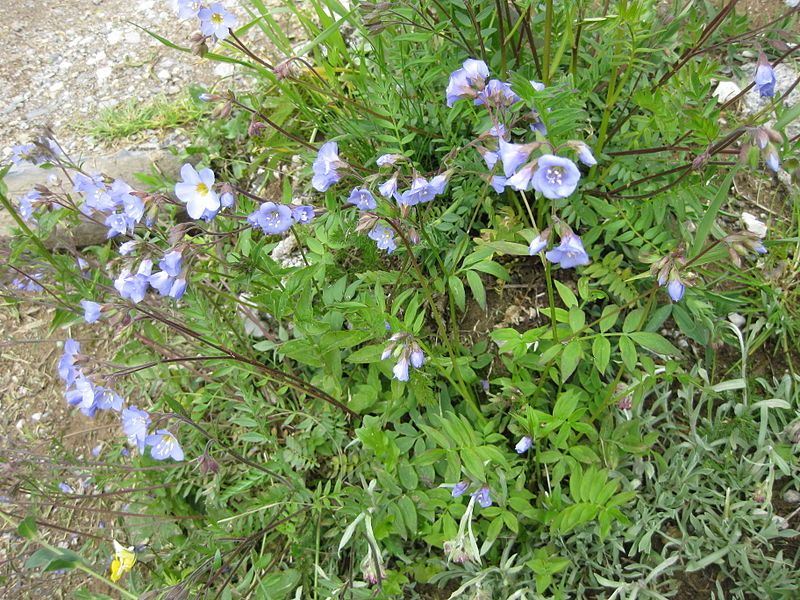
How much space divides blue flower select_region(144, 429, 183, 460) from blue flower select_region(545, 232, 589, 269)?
1.37 m

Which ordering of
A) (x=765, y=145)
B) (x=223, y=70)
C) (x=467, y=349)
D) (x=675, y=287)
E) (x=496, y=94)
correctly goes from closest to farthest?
(x=765, y=145)
(x=675, y=287)
(x=496, y=94)
(x=467, y=349)
(x=223, y=70)

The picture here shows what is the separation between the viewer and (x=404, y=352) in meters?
2.06

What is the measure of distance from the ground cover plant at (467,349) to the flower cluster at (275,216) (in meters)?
0.01

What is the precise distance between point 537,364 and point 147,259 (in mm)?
1348

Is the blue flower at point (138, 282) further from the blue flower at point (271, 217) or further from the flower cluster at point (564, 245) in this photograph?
the flower cluster at point (564, 245)

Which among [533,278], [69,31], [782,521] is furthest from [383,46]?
[69,31]

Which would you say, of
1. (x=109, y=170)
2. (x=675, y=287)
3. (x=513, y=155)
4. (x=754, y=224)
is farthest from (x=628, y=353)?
(x=109, y=170)

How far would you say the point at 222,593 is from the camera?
2.14 m

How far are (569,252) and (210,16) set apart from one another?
1545 mm

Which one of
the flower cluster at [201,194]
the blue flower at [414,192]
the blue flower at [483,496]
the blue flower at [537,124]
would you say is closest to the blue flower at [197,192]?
the flower cluster at [201,194]

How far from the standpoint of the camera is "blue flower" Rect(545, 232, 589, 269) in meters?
1.83

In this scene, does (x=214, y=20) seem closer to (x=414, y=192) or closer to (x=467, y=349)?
(x=414, y=192)

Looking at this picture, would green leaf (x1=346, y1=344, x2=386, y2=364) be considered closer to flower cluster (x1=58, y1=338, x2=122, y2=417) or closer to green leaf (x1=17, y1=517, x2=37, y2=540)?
flower cluster (x1=58, y1=338, x2=122, y2=417)

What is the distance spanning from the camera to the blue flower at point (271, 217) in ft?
6.87
